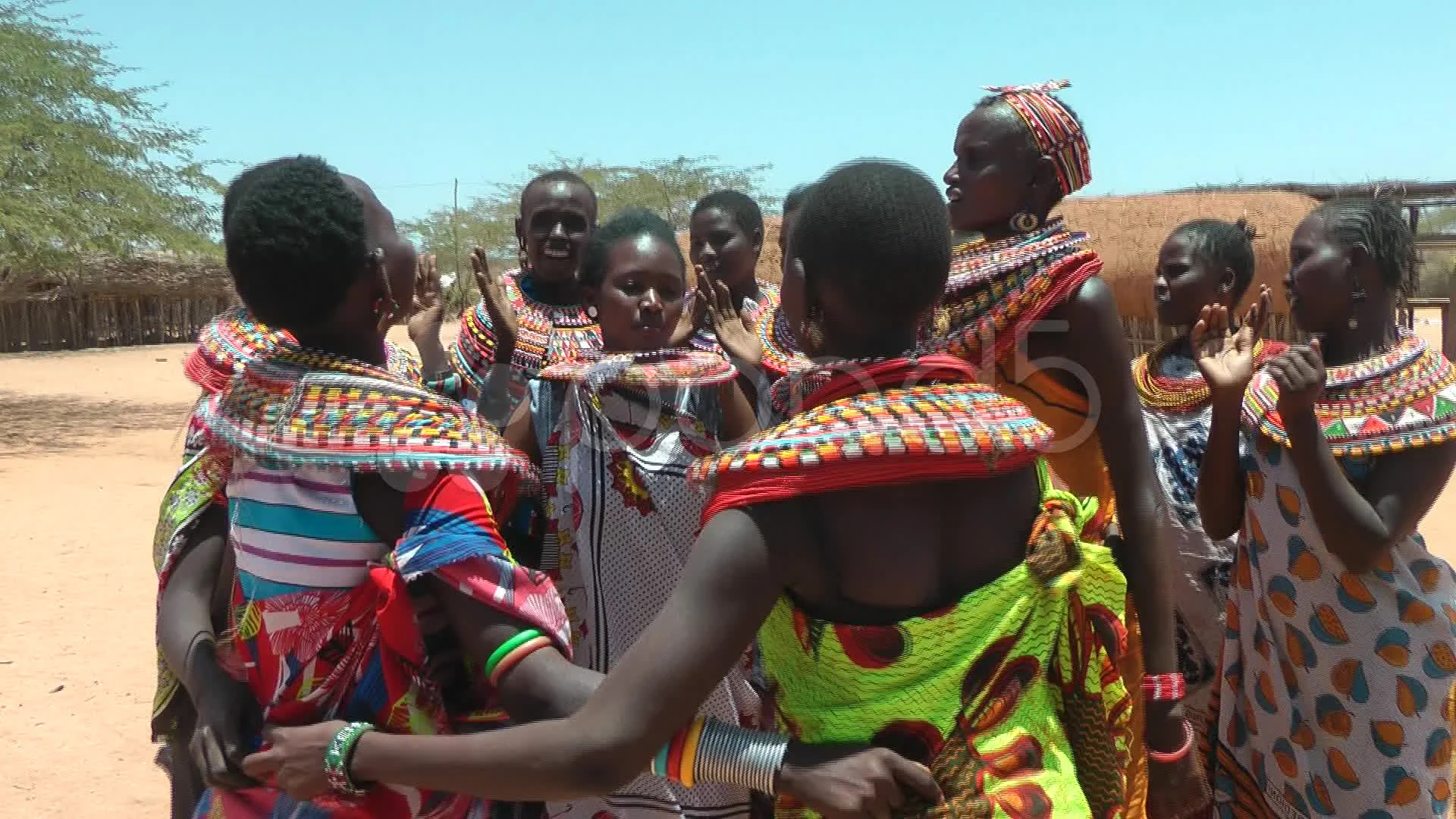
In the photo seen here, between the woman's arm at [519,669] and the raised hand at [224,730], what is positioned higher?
the woman's arm at [519,669]

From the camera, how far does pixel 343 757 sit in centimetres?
157

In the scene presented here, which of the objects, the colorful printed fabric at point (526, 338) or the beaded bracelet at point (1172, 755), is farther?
the colorful printed fabric at point (526, 338)

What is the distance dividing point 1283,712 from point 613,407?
1.88 metres

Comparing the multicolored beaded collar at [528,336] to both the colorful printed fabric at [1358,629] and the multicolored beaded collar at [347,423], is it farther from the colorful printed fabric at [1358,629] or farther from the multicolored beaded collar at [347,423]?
the colorful printed fabric at [1358,629]

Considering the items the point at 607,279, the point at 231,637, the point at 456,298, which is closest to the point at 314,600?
the point at 231,637

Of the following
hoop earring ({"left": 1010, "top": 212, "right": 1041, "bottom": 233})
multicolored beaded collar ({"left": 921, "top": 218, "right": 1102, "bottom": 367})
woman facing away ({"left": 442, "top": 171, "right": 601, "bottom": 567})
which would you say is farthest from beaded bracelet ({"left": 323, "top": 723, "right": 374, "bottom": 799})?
woman facing away ({"left": 442, "top": 171, "right": 601, "bottom": 567})

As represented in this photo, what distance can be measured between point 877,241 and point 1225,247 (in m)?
2.96

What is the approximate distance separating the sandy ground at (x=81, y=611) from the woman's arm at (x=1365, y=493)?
9.58 feet

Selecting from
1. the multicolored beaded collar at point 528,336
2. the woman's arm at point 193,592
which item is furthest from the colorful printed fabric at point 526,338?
the woman's arm at point 193,592

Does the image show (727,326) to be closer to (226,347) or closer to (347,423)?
(226,347)

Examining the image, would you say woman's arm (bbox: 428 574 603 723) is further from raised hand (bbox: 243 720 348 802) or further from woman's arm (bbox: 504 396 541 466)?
woman's arm (bbox: 504 396 541 466)

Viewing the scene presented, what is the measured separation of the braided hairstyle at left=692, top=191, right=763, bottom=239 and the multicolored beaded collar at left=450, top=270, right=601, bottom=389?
0.68 meters

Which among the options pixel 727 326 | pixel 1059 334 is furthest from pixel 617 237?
pixel 1059 334

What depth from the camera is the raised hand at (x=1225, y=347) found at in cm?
283
